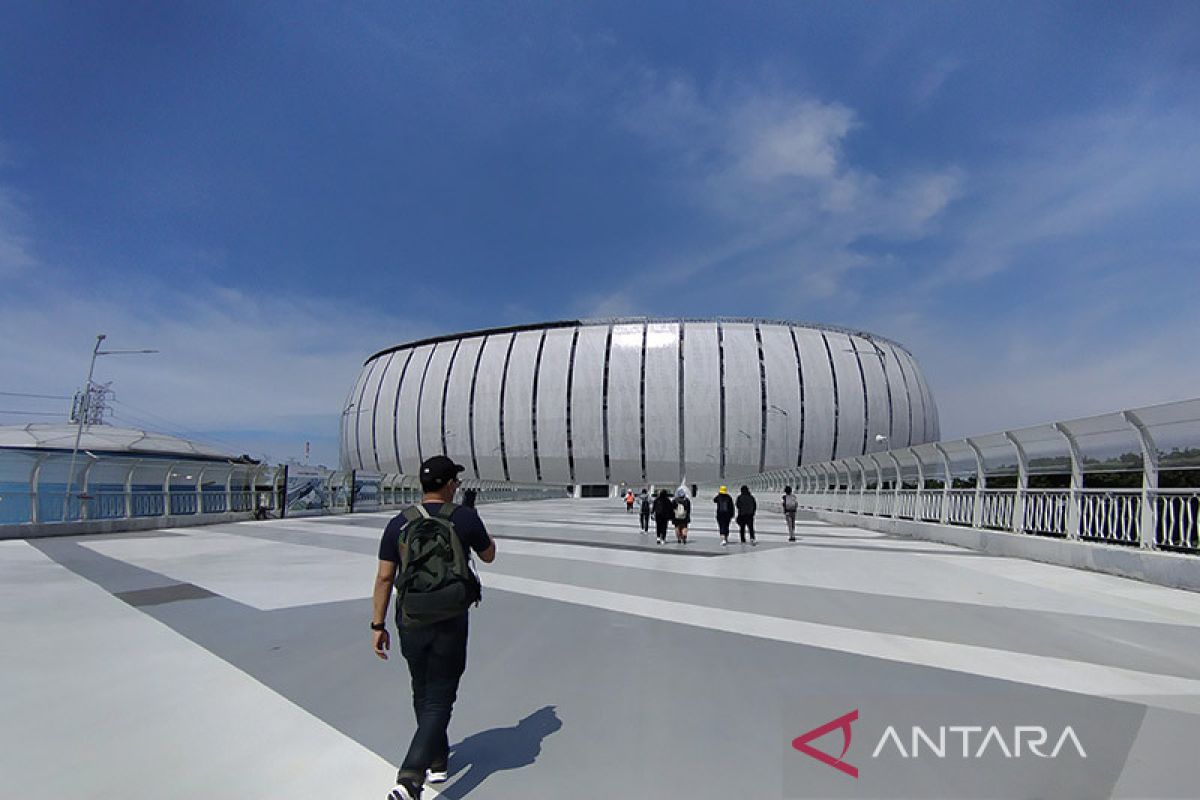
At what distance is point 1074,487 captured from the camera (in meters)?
10.6

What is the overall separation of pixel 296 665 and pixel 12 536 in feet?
49.5

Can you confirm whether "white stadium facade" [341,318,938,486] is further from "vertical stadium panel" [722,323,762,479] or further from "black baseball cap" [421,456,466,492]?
"black baseball cap" [421,456,466,492]

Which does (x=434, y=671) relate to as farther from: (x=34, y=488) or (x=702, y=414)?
(x=702, y=414)

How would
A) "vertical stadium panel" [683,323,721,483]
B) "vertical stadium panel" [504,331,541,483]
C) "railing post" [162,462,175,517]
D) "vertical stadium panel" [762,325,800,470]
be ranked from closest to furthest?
"railing post" [162,462,175,517] < "vertical stadium panel" [683,323,721,483] < "vertical stadium panel" [762,325,800,470] < "vertical stadium panel" [504,331,541,483]

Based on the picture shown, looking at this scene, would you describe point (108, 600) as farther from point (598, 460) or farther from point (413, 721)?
point (598, 460)

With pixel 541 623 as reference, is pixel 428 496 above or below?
above

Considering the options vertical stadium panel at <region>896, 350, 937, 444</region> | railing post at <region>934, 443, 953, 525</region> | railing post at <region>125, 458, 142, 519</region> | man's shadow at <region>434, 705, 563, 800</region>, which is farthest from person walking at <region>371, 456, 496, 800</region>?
vertical stadium panel at <region>896, 350, 937, 444</region>

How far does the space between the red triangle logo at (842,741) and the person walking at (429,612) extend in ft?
6.29

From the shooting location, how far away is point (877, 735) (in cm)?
353

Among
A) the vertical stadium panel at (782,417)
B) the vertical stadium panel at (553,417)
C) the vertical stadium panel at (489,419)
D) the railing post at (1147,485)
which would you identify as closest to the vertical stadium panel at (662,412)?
the vertical stadium panel at (553,417)

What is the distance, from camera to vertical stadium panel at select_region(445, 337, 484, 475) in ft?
287

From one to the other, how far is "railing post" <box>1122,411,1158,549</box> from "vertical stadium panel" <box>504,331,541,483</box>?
250 ft

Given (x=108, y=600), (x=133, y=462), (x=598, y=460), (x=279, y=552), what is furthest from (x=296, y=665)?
(x=598, y=460)

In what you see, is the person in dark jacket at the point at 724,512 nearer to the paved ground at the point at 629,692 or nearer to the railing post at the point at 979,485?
the railing post at the point at 979,485
